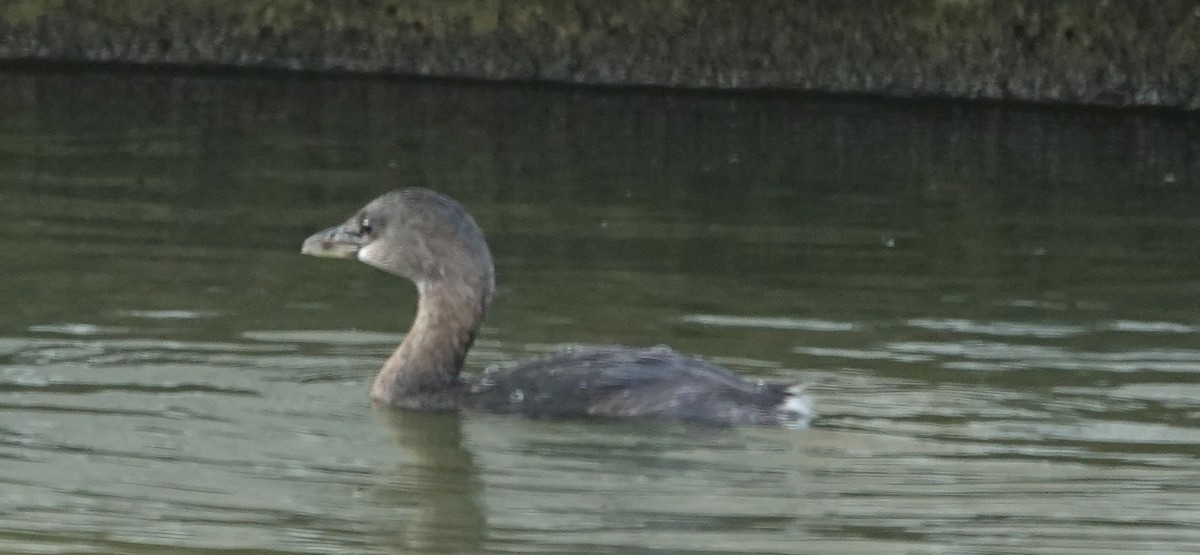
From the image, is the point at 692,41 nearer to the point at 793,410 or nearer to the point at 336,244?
the point at 336,244

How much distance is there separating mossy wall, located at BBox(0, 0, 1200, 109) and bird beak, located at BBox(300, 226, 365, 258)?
7433 mm

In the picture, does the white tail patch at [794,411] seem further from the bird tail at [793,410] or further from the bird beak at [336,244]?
the bird beak at [336,244]

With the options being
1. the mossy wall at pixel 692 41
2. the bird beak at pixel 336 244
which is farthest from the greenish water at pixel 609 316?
the bird beak at pixel 336 244

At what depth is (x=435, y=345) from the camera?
831cm

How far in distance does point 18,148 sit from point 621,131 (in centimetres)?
362

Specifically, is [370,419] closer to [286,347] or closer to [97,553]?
[286,347]

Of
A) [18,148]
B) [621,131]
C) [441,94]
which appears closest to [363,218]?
[18,148]

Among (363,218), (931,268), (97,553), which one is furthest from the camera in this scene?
(931,268)

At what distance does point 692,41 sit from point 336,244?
25.7ft

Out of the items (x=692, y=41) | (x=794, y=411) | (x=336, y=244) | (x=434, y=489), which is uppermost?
(x=692, y=41)

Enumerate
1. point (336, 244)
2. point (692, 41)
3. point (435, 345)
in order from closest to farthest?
1. point (435, 345)
2. point (336, 244)
3. point (692, 41)

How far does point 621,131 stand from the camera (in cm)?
1488

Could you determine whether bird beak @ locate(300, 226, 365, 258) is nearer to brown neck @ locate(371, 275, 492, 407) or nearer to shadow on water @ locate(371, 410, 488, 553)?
brown neck @ locate(371, 275, 492, 407)

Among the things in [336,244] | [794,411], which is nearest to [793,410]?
[794,411]
